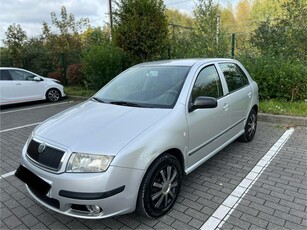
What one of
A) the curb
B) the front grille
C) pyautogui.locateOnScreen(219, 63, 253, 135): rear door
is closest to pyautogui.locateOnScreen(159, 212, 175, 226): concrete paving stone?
the front grille

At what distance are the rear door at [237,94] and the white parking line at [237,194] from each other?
639mm

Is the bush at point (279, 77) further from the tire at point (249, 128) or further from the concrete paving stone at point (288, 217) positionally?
the concrete paving stone at point (288, 217)

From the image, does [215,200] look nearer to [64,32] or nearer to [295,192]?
[295,192]

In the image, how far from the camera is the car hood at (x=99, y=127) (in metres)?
2.33

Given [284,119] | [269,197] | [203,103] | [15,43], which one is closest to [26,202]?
[203,103]

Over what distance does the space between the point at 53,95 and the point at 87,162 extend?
8.80m

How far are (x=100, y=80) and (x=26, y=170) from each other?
7313 mm

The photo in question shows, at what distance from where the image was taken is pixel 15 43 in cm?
1514

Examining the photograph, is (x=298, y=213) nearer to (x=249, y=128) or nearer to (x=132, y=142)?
(x=132, y=142)

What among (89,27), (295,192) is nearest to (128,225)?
(295,192)

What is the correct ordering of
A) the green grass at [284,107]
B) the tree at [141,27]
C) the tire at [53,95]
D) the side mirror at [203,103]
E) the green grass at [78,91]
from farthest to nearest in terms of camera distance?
the green grass at [78,91] → the tire at [53,95] → the tree at [141,27] → the green grass at [284,107] → the side mirror at [203,103]

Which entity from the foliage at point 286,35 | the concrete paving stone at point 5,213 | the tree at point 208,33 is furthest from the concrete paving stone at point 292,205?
the tree at point 208,33

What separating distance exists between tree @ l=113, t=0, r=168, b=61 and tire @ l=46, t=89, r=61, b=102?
3.46 meters

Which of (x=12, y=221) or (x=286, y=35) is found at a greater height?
(x=286, y=35)
